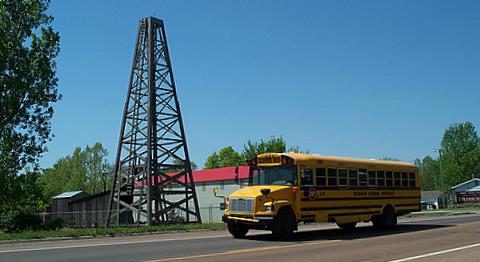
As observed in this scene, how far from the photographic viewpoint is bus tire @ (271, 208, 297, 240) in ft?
55.5

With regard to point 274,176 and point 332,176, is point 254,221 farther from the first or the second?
point 332,176

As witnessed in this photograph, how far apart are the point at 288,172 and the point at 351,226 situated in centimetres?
671

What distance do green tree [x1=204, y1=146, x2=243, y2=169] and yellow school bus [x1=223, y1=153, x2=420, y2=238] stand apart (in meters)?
80.0

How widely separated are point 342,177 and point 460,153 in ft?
352

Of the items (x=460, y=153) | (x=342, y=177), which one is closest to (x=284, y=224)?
(x=342, y=177)

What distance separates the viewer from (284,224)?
675 inches

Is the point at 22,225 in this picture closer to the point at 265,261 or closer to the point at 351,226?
the point at 351,226

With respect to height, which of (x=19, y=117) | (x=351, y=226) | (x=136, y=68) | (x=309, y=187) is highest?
(x=136, y=68)

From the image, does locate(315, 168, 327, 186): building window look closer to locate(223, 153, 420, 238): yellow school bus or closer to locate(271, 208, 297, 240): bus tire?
locate(223, 153, 420, 238): yellow school bus

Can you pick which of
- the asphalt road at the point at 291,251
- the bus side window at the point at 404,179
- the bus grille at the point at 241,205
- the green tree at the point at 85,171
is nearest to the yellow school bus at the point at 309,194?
the bus grille at the point at 241,205

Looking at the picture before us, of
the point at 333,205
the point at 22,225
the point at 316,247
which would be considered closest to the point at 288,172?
the point at 333,205

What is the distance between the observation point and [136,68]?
38.8 meters

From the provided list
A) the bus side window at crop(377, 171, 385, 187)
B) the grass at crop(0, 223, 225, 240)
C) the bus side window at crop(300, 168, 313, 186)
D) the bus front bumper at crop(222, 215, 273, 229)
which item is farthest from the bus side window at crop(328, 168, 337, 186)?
the grass at crop(0, 223, 225, 240)

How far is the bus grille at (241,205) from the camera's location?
17.1 m
